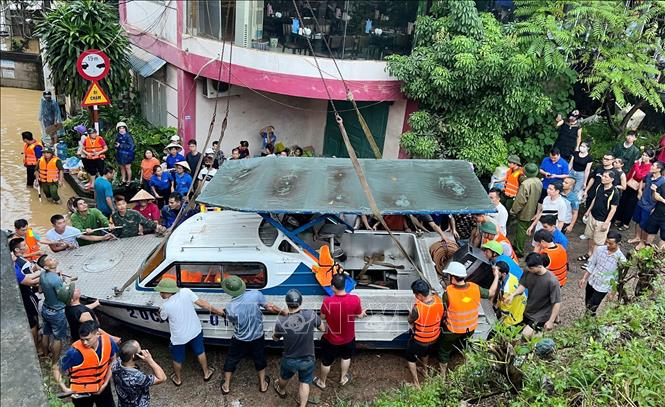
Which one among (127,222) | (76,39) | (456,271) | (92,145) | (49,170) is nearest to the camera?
(456,271)

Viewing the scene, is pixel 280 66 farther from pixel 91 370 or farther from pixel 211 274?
pixel 91 370

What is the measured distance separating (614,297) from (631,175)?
13.5 feet

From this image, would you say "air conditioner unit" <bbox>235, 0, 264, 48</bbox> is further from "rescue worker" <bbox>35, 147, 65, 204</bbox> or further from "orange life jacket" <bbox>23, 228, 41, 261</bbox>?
"orange life jacket" <bbox>23, 228, 41, 261</bbox>

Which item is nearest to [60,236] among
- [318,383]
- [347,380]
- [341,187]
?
[341,187]

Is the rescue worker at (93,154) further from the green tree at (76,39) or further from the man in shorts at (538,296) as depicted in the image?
the man in shorts at (538,296)

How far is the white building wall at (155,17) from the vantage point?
527 inches

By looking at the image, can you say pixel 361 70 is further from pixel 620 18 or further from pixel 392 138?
pixel 620 18

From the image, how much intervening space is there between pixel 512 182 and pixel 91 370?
7197 millimetres

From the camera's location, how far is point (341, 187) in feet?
24.8

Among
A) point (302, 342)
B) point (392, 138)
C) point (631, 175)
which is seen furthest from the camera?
point (392, 138)

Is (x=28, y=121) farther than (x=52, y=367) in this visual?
Yes

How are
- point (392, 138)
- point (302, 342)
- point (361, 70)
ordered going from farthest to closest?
point (392, 138) → point (361, 70) → point (302, 342)

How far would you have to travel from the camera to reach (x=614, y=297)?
706cm

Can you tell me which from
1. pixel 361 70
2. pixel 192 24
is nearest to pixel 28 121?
pixel 192 24
